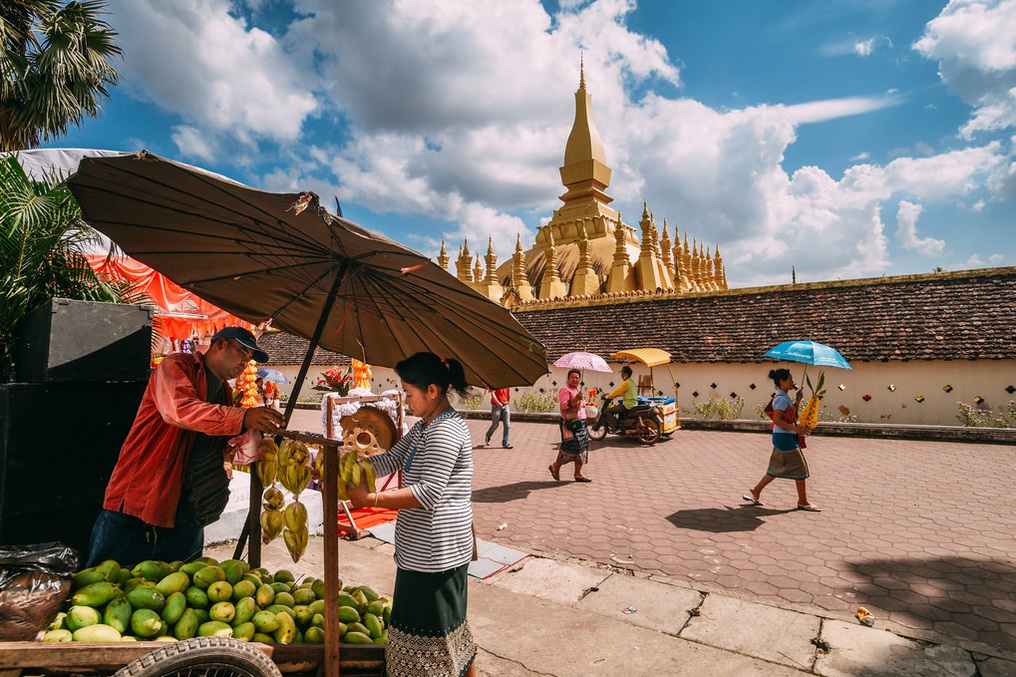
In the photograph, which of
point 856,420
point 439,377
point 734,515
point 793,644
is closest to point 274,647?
point 439,377

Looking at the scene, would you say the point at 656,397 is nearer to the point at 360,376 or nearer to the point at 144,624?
the point at 360,376

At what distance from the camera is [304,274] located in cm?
268

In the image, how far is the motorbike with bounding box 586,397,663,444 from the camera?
482 inches

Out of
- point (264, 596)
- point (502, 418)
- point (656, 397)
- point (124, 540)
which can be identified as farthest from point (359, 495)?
point (656, 397)

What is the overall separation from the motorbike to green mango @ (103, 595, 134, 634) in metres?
11.1

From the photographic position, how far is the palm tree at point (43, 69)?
32.3ft

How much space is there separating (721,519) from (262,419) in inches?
232

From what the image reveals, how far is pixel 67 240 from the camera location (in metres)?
4.28

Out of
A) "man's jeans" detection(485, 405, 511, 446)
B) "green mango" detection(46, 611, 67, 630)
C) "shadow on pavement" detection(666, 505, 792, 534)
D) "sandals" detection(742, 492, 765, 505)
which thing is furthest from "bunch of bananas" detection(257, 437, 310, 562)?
"man's jeans" detection(485, 405, 511, 446)

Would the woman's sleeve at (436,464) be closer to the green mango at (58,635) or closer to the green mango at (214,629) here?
the green mango at (214,629)

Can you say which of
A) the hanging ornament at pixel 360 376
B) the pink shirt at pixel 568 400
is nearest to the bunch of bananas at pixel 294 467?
the hanging ornament at pixel 360 376

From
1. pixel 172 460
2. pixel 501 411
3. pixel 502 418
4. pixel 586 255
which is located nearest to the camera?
pixel 172 460

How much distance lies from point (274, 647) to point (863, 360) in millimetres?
15941

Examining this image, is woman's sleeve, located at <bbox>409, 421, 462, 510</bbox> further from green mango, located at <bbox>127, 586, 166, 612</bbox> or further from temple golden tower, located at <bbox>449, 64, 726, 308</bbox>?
temple golden tower, located at <bbox>449, 64, 726, 308</bbox>
